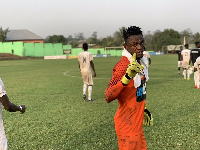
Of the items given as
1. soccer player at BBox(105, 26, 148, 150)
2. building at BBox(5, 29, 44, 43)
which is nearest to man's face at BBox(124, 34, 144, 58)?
soccer player at BBox(105, 26, 148, 150)

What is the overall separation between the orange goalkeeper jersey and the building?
9404 cm

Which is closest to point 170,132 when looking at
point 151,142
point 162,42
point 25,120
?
point 151,142

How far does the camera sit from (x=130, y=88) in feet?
9.32

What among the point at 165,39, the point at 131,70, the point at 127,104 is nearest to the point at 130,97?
the point at 127,104

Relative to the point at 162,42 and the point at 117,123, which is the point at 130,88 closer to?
the point at 117,123

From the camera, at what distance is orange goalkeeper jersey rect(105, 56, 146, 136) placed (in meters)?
2.81

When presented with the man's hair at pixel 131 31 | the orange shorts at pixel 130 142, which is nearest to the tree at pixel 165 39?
the man's hair at pixel 131 31

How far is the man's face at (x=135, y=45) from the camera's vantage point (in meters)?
2.90

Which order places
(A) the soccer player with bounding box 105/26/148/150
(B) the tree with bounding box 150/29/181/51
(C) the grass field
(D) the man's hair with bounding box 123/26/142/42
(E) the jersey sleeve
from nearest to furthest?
(E) the jersey sleeve < (A) the soccer player with bounding box 105/26/148/150 < (D) the man's hair with bounding box 123/26/142/42 < (C) the grass field < (B) the tree with bounding box 150/29/181/51

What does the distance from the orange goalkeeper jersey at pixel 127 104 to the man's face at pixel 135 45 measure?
0.44 feet

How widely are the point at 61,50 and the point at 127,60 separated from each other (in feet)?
237

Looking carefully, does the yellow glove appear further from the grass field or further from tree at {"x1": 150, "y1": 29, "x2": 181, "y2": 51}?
A: tree at {"x1": 150, "y1": 29, "x2": 181, "y2": 51}

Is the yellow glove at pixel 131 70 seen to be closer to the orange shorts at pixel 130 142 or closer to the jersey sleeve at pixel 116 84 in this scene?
the jersey sleeve at pixel 116 84

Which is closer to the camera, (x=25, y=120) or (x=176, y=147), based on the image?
(x=176, y=147)
